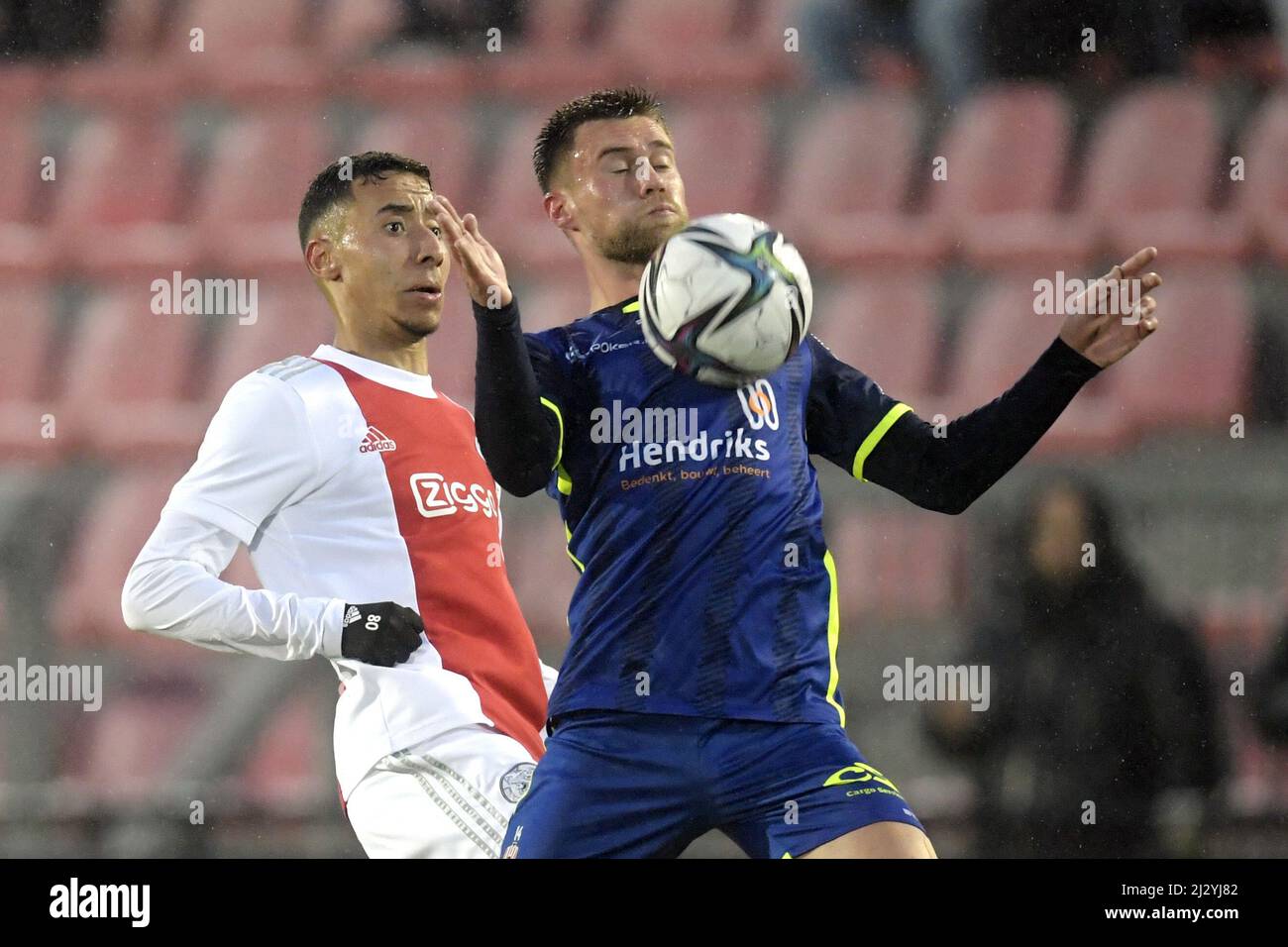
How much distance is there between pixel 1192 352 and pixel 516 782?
3131 mm

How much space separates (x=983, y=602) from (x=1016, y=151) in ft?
5.47

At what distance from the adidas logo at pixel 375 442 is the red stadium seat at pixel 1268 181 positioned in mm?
3236

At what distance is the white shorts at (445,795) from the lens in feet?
10.3

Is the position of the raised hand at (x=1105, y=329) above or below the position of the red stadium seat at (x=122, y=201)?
below

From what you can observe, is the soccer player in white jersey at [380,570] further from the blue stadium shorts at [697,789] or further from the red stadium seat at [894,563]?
the red stadium seat at [894,563]

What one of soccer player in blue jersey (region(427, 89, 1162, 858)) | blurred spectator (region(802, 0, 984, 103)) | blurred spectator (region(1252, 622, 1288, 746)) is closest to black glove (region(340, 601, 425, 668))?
soccer player in blue jersey (region(427, 89, 1162, 858))

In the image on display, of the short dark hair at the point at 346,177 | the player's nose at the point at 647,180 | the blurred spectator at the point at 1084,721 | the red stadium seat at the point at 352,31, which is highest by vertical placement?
the red stadium seat at the point at 352,31

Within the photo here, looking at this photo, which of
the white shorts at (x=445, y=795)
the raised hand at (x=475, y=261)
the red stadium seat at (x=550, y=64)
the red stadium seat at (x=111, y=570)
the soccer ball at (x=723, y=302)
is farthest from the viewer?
the red stadium seat at (x=550, y=64)

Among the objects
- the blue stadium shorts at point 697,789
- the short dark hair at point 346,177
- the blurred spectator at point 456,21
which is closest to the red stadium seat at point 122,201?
the blurred spectator at point 456,21

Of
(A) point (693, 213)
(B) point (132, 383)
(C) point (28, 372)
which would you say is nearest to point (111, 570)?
(B) point (132, 383)

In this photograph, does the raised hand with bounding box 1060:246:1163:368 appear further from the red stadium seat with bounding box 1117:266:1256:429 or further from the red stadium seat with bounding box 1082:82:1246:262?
the red stadium seat with bounding box 1082:82:1246:262

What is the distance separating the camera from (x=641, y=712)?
2.74 meters

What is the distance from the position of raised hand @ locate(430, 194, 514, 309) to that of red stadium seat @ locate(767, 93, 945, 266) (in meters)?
2.84

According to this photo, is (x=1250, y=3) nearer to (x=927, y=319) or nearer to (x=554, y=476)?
(x=927, y=319)
